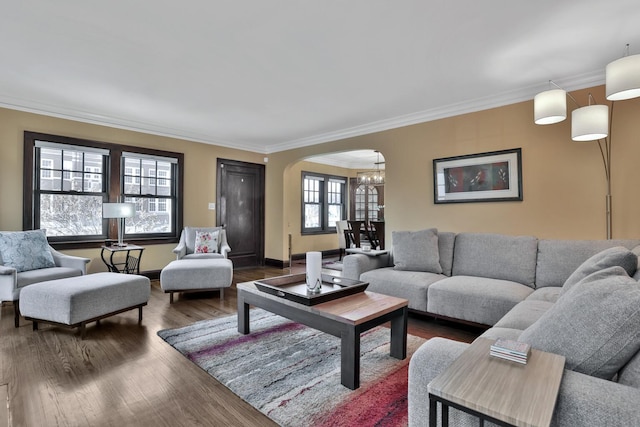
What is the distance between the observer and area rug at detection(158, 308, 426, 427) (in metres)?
1.81

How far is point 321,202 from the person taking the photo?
27.1 ft

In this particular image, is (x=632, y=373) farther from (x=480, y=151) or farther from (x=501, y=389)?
(x=480, y=151)

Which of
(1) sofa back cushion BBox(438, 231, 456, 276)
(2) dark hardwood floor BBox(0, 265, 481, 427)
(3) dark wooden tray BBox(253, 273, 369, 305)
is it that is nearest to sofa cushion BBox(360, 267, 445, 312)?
(1) sofa back cushion BBox(438, 231, 456, 276)

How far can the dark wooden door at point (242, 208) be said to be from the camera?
6184 millimetres

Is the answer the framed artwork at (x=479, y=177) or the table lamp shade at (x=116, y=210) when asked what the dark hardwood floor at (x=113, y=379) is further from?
the framed artwork at (x=479, y=177)

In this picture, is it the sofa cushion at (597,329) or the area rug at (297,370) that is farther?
the area rug at (297,370)

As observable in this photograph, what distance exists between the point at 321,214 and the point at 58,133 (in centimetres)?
541

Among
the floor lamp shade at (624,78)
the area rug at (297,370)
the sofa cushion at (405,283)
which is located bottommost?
the area rug at (297,370)

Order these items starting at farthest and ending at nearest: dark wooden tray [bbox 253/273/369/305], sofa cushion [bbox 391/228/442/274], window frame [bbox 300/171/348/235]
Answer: window frame [bbox 300/171/348/235], sofa cushion [bbox 391/228/442/274], dark wooden tray [bbox 253/273/369/305]

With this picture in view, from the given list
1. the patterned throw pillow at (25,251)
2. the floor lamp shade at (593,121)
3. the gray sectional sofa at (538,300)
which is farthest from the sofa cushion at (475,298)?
the patterned throw pillow at (25,251)

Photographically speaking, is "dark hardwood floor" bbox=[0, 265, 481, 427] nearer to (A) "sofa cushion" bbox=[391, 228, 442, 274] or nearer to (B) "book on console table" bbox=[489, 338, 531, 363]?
(A) "sofa cushion" bbox=[391, 228, 442, 274]

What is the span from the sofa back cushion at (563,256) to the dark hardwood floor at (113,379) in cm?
84

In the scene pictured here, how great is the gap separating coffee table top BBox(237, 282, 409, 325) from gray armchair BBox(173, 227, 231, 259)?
238cm

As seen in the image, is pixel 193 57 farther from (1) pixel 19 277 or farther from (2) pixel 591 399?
(2) pixel 591 399
